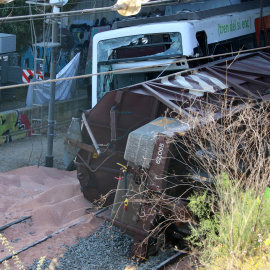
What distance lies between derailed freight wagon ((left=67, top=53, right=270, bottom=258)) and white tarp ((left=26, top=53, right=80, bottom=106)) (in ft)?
25.3

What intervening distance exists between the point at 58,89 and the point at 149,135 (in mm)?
12246

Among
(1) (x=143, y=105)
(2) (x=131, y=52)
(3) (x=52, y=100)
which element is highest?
(2) (x=131, y=52)

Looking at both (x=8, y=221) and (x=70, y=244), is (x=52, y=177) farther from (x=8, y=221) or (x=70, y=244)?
(x=70, y=244)

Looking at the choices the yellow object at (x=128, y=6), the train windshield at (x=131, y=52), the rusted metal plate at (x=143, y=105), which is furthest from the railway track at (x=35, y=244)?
the train windshield at (x=131, y=52)

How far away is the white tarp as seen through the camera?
18.6 m

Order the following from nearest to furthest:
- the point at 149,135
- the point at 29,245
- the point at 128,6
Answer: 1. the point at 128,6
2. the point at 149,135
3. the point at 29,245

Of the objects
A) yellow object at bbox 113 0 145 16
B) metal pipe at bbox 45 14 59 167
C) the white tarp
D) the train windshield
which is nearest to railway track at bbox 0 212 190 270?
yellow object at bbox 113 0 145 16

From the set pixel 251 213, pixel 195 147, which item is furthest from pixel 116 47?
pixel 251 213

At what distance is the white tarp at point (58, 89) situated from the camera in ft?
61.0

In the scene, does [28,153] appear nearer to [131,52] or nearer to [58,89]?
[58,89]

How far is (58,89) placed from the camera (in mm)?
19578

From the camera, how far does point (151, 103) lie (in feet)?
31.1

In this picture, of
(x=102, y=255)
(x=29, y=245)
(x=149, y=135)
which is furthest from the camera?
(x=29, y=245)

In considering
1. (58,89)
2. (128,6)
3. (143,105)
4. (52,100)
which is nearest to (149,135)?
(143,105)
